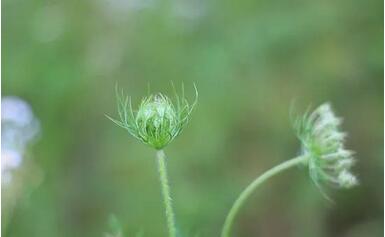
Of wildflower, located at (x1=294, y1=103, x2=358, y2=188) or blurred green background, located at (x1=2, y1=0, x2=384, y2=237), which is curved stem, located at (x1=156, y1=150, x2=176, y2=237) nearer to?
wildflower, located at (x1=294, y1=103, x2=358, y2=188)

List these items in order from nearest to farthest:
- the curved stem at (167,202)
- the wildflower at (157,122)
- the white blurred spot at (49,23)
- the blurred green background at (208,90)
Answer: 1. the curved stem at (167,202)
2. the wildflower at (157,122)
3. the blurred green background at (208,90)
4. the white blurred spot at (49,23)

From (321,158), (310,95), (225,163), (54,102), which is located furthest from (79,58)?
(321,158)

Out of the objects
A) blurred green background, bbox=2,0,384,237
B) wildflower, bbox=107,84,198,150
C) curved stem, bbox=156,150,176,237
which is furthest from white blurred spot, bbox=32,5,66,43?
curved stem, bbox=156,150,176,237

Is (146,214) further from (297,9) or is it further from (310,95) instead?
(297,9)

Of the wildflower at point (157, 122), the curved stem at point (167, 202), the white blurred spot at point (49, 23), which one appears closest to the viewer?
the curved stem at point (167, 202)

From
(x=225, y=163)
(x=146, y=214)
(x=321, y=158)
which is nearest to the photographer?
(x=321, y=158)

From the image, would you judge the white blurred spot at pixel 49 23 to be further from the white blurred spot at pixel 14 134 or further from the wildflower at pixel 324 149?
the wildflower at pixel 324 149

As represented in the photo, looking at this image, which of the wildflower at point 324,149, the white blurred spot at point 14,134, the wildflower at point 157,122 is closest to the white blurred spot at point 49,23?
the white blurred spot at point 14,134

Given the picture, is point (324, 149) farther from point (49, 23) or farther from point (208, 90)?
point (49, 23)
